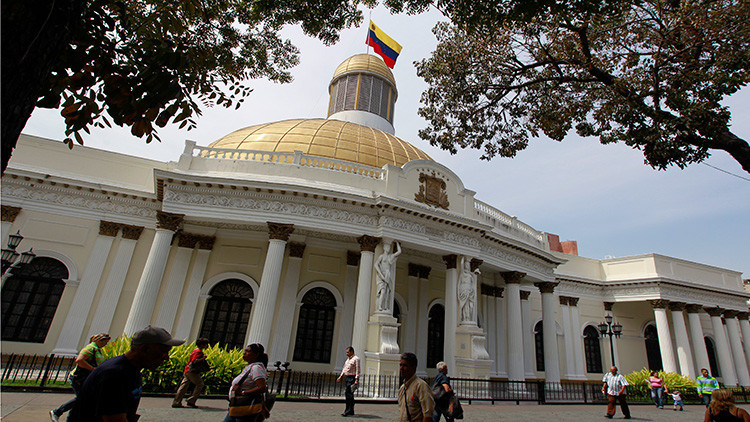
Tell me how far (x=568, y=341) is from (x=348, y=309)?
15.9 m

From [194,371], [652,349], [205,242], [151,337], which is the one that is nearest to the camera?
[151,337]

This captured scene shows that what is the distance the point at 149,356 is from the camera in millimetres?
2541

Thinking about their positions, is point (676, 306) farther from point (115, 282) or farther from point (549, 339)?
point (115, 282)

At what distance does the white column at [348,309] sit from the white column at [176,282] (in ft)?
20.1

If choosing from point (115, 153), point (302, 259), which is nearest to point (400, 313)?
point (302, 259)

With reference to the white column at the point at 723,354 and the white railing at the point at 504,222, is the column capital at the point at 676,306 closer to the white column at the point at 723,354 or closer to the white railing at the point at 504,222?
the white column at the point at 723,354

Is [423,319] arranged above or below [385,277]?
below

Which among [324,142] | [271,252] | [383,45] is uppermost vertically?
[383,45]

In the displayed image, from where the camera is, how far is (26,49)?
1.88 metres

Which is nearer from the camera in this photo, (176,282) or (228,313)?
(176,282)

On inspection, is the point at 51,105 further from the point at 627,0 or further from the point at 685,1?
the point at 685,1

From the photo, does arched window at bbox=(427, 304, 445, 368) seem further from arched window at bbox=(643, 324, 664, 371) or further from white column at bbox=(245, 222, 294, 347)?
arched window at bbox=(643, 324, 664, 371)

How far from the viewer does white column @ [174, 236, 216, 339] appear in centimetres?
1434

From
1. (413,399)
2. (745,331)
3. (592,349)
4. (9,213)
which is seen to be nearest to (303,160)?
(9,213)
